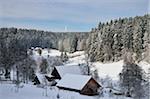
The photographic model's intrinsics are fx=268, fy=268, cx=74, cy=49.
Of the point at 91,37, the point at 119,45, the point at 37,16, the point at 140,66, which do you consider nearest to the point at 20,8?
the point at 37,16

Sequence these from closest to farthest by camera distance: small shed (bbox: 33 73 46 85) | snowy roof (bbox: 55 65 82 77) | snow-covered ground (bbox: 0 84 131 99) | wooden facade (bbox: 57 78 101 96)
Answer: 1. snow-covered ground (bbox: 0 84 131 99)
2. wooden facade (bbox: 57 78 101 96)
3. snowy roof (bbox: 55 65 82 77)
4. small shed (bbox: 33 73 46 85)

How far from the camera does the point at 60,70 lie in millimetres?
2729

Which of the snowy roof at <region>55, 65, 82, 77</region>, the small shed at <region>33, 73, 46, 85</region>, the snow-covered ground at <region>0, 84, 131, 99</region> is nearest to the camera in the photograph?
the snow-covered ground at <region>0, 84, 131, 99</region>

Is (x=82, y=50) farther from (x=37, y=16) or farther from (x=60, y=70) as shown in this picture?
(x=60, y=70)

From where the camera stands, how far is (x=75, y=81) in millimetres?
2340

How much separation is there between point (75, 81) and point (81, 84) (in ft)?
0.27

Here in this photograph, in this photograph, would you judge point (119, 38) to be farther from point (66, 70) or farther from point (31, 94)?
point (66, 70)

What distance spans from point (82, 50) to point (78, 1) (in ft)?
1.35

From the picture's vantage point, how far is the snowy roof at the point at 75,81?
2266mm

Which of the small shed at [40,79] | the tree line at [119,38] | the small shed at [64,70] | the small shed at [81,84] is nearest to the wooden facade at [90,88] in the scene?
the small shed at [81,84]

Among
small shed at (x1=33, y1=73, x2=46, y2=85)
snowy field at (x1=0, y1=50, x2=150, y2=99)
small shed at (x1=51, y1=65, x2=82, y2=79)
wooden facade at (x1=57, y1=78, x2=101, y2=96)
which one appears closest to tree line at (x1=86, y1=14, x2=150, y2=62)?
snowy field at (x1=0, y1=50, x2=150, y2=99)

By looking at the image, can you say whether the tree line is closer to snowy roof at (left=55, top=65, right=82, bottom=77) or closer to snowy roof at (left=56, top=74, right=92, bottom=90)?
snowy roof at (left=56, top=74, right=92, bottom=90)

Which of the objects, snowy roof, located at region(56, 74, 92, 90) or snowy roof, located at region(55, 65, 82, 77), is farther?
snowy roof, located at region(55, 65, 82, 77)

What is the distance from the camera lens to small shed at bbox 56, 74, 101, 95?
2.22 metres
